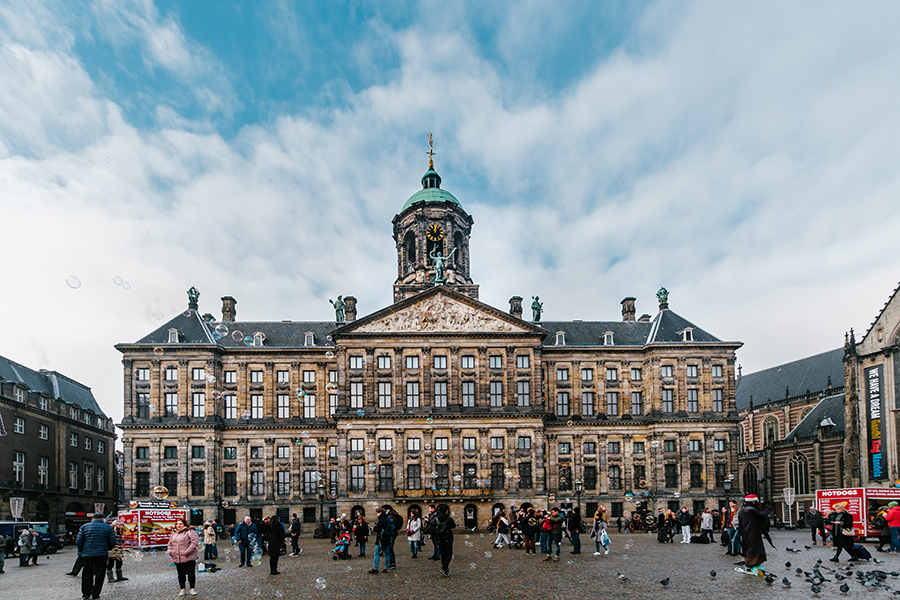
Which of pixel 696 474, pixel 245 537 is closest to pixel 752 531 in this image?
pixel 245 537

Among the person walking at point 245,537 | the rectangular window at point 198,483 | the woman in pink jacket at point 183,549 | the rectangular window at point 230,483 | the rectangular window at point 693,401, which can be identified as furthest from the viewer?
the rectangular window at point 693,401

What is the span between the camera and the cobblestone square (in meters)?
17.7

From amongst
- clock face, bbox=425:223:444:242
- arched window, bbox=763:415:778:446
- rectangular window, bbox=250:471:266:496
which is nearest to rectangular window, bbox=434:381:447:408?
clock face, bbox=425:223:444:242

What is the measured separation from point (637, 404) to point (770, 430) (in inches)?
1097

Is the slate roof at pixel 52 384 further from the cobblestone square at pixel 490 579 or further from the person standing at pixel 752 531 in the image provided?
the person standing at pixel 752 531

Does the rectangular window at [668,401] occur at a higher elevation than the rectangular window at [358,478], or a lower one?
higher

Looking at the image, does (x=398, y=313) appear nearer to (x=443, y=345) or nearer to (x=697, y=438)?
(x=443, y=345)

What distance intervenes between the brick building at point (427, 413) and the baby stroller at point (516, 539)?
2461cm

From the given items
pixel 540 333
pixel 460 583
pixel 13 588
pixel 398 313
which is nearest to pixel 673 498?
pixel 540 333

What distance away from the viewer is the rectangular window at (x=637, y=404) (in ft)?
212

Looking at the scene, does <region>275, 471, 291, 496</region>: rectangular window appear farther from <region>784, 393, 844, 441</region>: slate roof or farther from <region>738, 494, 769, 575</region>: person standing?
<region>738, 494, 769, 575</region>: person standing

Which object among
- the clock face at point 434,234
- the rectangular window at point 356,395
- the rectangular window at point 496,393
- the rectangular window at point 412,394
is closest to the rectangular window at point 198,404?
the rectangular window at point 356,395

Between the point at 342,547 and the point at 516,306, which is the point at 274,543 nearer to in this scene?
the point at 342,547

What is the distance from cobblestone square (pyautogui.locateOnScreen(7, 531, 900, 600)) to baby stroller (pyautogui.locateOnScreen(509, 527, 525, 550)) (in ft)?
7.62
